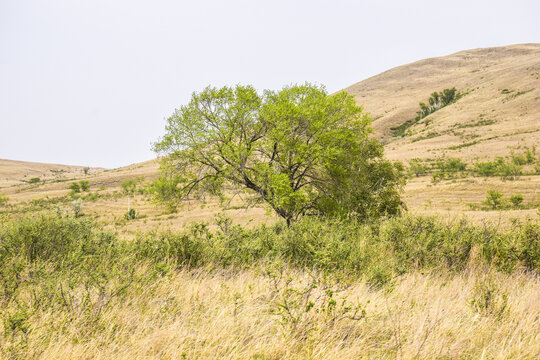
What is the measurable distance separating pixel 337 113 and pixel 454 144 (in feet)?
184

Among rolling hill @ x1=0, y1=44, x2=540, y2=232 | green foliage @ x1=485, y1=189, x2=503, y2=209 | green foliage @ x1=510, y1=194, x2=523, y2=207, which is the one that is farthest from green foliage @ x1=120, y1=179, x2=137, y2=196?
green foliage @ x1=510, y1=194, x2=523, y2=207

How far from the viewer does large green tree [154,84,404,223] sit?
14.9 meters

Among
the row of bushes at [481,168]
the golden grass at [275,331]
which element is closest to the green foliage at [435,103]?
the row of bushes at [481,168]

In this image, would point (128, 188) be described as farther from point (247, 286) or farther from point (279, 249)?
point (247, 286)

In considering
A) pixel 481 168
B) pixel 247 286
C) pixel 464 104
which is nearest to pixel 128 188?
pixel 481 168

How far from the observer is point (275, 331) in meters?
3.43

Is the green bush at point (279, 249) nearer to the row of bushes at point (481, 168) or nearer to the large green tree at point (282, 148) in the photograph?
the large green tree at point (282, 148)

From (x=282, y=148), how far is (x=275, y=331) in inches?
486

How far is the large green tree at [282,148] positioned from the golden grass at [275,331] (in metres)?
10.4

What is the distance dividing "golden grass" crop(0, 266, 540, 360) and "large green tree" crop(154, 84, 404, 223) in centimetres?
1040

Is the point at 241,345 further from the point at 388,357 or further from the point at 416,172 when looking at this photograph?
the point at 416,172

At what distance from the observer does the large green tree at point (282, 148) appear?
14.9m

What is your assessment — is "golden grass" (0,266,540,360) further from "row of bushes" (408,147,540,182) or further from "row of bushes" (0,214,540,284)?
"row of bushes" (408,147,540,182)

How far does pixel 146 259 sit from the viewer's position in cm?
647
